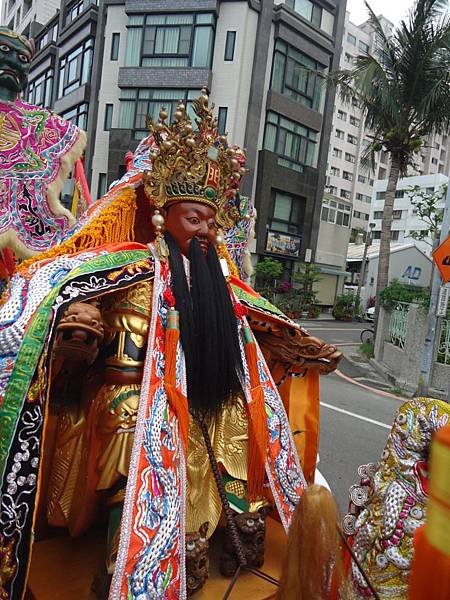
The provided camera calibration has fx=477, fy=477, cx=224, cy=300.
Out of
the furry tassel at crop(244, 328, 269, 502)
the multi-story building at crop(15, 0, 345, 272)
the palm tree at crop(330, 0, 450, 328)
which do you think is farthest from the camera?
the multi-story building at crop(15, 0, 345, 272)

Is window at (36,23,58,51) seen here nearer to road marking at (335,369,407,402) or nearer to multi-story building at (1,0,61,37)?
multi-story building at (1,0,61,37)

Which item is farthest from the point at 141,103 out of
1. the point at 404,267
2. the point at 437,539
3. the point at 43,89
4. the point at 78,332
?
the point at 437,539

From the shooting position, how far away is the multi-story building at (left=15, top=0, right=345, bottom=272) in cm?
1864

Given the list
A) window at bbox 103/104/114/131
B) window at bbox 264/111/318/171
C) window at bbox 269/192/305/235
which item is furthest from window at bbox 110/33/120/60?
window at bbox 269/192/305/235

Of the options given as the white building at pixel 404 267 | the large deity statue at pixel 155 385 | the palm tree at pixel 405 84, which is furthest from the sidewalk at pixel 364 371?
the white building at pixel 404 267

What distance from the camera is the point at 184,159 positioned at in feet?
7.88

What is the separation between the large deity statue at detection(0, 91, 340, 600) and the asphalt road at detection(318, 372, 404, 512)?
1849mm

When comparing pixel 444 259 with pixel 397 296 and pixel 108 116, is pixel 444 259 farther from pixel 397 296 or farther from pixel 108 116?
pixel 108 116

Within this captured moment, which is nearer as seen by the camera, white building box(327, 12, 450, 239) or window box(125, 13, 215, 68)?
window box(125, 13, 215, 68)

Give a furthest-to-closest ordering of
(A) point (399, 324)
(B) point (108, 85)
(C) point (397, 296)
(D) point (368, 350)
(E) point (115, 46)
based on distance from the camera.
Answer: (B) point (108, 85) → (E) point (115, 46) → (D) point (368, 350) → (C) point (397, 296) → (A) point (399, 324)

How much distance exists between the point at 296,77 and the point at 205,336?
69.1ft

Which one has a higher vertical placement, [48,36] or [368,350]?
[48,36]

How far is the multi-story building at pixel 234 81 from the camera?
1864 cm

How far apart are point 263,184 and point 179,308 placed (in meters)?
18.5
